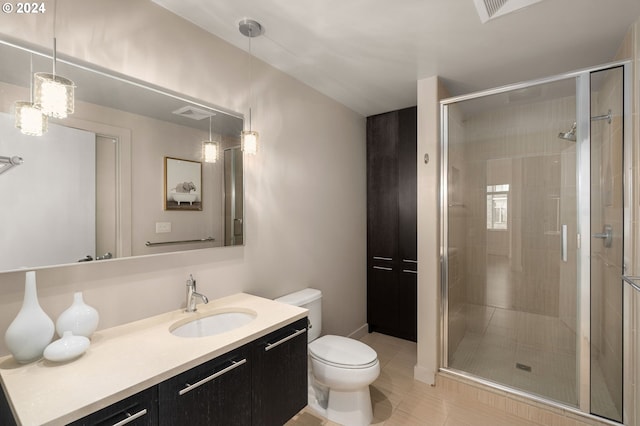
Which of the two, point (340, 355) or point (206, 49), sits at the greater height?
point (206, 49)

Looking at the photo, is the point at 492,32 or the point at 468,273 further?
the point at 468,273

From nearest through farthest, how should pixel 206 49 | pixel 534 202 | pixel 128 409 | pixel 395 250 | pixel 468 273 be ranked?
pixel 128 409 → pixel 206 49 → pixel 534 202 → pixel 468 273 → pixel 395 250

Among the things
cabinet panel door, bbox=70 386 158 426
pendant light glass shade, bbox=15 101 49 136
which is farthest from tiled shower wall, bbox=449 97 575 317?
pendant light glass shade, bbox=15 101 49 136

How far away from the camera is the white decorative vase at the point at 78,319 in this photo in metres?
1.11

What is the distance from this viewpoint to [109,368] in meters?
1.00

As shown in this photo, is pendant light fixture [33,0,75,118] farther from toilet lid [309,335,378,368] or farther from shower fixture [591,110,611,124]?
shower fixture [591,110,611,124]

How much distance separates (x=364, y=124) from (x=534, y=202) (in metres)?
1.86

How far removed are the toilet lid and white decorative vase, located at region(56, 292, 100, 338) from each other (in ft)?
4.21

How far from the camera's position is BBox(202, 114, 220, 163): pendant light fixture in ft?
5.65

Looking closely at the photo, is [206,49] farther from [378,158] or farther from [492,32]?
[378,158]

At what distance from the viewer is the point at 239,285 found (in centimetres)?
191

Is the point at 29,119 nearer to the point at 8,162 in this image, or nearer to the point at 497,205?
the point at 8,162

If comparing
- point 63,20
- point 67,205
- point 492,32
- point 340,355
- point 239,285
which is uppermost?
point 492,32

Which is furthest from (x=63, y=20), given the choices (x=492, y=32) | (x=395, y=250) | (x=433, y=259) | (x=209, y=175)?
(x=395, y=250)
